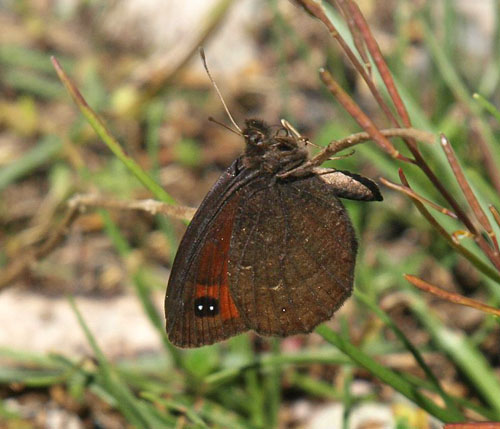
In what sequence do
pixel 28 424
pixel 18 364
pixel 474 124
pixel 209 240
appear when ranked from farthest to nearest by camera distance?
pixel 18 364
pixel 28 424
pixel 474 124
pixel 209 240

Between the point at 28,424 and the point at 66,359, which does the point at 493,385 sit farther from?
the point at 28,424

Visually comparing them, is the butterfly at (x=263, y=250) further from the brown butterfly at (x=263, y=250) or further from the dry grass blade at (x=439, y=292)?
the dry grass blade at (x=439, y=292)

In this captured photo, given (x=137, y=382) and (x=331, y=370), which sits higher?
(x=137, y=382)

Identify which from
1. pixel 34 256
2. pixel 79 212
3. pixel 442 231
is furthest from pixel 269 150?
pixel 34 256

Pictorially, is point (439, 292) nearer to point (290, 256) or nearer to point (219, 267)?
point (290, 256)

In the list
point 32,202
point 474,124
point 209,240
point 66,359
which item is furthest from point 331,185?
point 32,202

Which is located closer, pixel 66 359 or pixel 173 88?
pixel 66 359

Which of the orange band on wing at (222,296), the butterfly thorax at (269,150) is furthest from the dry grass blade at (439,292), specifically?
the orange band on wing at (222,296)
